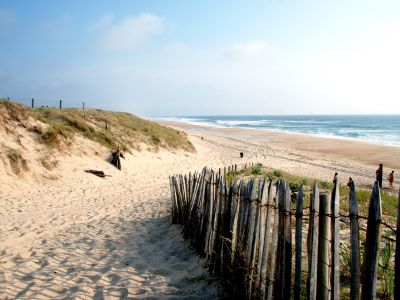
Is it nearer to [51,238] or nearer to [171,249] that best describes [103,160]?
[51,238]

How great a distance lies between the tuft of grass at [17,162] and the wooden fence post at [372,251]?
1242cm

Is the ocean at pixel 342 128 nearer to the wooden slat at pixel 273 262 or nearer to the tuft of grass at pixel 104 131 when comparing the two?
the tuft of grass at pixel 104 131

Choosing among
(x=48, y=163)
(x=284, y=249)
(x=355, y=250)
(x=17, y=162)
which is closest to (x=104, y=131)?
(x=48, y=163)

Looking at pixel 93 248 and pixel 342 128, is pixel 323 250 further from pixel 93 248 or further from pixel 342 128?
pixel 342 128

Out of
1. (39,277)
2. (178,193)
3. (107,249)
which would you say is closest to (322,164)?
(178,193)

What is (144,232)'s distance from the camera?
25.6 feet

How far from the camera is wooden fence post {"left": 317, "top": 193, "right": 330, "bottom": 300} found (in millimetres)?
3373

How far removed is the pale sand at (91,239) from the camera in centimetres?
498

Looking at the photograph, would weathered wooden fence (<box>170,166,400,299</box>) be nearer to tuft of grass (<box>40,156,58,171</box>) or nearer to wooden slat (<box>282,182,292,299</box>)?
wooden slat (<box>282,182,292,299</box>)

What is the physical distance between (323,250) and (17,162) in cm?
1221

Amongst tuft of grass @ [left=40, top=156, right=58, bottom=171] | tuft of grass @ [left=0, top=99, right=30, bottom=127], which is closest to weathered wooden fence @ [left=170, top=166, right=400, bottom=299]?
tuft of grass @ [left=40, top=156, right=58, bottom=171]

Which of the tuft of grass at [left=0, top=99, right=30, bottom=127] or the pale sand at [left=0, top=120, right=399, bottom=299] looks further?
the tuft of grass at [left=0, top=99, right=30, bottom=127]

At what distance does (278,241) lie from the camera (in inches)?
157

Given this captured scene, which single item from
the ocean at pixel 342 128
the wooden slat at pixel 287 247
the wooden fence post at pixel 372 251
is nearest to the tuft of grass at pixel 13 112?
the wooden slat at pixel 287 247
